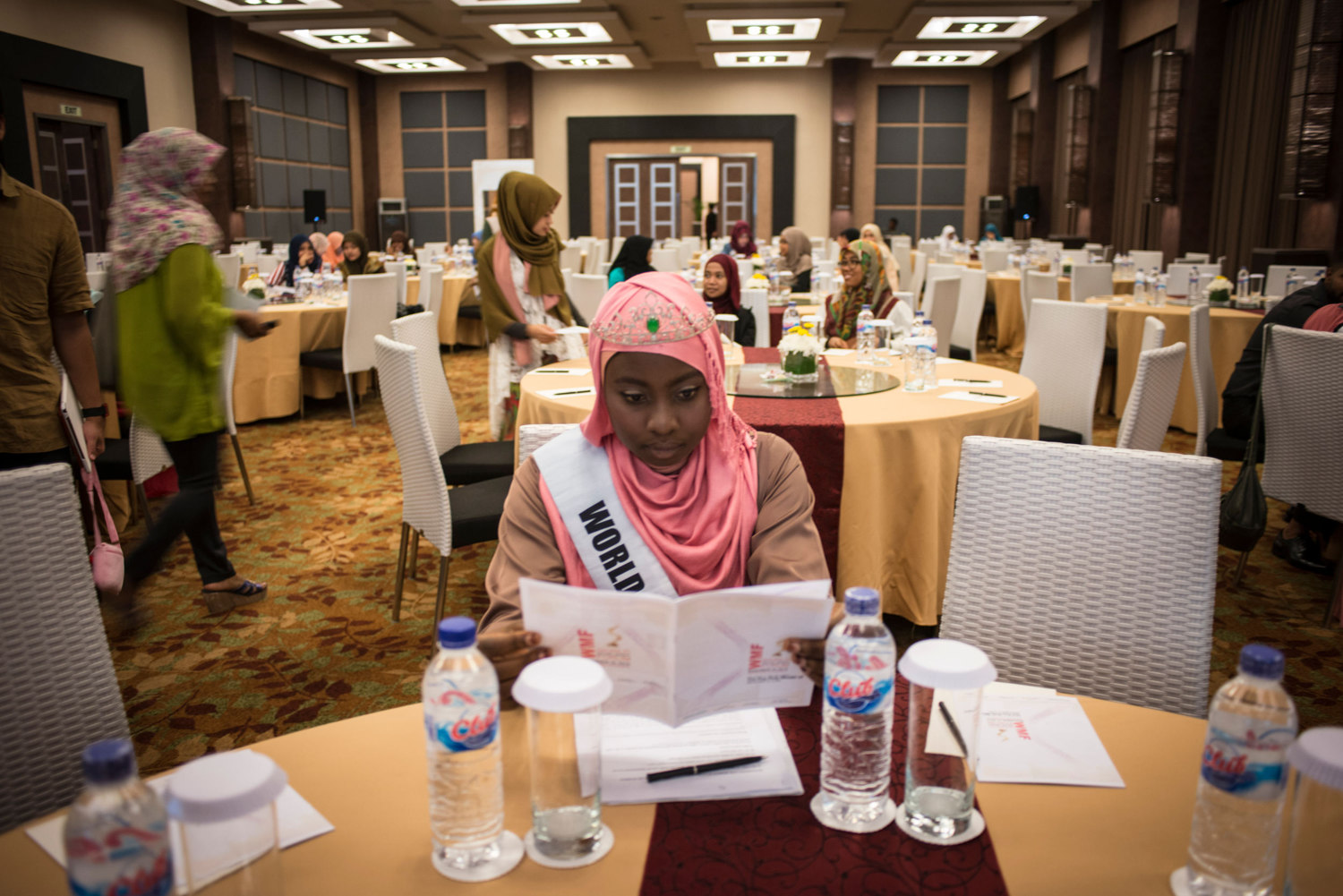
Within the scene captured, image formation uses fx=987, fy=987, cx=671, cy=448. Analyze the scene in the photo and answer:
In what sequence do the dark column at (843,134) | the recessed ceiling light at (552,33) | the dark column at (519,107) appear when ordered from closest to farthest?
1. the recessed ceiling light at (552,33)
2. the dark column at (843,134)
3. the dark column at (519,107)

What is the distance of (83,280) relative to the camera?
274 centimetres

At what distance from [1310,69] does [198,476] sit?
8088 millimetres

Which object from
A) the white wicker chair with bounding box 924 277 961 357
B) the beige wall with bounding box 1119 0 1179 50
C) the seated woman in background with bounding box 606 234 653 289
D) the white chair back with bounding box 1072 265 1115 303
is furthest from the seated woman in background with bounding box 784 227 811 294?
the beige wall with bounding box 1119 0 1179 50

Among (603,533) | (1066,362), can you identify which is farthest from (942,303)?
(603,533)

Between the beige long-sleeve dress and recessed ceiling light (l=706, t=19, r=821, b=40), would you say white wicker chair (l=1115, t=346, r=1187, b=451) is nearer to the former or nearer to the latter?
the beige long-sleeve dress

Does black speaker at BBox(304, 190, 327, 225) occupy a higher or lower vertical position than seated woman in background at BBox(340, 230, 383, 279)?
higher

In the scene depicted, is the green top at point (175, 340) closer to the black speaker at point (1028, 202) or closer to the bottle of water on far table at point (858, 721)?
the bottle of water on far table at point (858, 721)

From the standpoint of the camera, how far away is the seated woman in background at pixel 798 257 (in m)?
9.05

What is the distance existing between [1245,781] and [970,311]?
18.9 feet

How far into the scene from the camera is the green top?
290 cm

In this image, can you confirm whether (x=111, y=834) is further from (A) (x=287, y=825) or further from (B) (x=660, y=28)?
(B) (x=660, y=28)

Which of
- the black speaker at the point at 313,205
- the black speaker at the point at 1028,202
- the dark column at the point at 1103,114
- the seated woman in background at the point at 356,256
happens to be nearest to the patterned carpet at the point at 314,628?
the seated woman in background at the point at 356,256

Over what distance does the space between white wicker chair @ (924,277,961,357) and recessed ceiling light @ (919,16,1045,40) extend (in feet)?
24.9

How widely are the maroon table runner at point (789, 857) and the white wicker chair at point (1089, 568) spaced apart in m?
0.68
